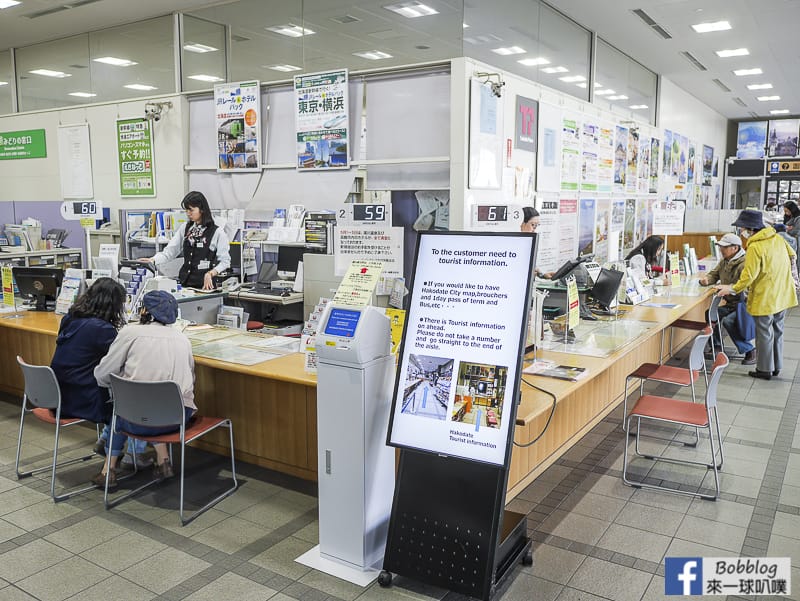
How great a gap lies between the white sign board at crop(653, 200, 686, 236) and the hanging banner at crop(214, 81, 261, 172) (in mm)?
4170

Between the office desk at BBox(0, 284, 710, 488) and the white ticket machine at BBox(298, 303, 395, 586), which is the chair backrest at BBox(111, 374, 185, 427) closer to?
the office desk at BBox(0, 284, 710, 488)

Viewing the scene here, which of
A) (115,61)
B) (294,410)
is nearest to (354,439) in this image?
(294,410)

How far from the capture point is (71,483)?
379 cm

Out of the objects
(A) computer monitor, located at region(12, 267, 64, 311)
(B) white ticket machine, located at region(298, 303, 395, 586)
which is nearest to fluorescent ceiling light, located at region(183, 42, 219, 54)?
(A) computer monitor, located at region(12, 267, 64, 311)

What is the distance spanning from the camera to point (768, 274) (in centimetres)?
574

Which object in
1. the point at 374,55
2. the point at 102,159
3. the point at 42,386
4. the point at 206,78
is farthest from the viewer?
the point at 102,159

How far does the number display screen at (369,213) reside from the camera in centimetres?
395

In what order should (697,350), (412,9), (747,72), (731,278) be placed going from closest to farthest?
(697,350) < (412,9) < (731,278) < (747,72)

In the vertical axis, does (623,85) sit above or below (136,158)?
above

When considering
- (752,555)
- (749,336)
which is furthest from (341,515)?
(749,336)

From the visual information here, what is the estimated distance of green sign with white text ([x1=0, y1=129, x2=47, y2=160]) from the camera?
8711 mm

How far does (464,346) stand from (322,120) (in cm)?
421

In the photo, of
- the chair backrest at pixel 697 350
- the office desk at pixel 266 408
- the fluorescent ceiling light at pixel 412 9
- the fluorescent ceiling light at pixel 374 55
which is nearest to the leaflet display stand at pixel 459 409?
the office desk at pixel 266 408

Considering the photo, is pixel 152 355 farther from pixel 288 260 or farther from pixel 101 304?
pixel 288 260
